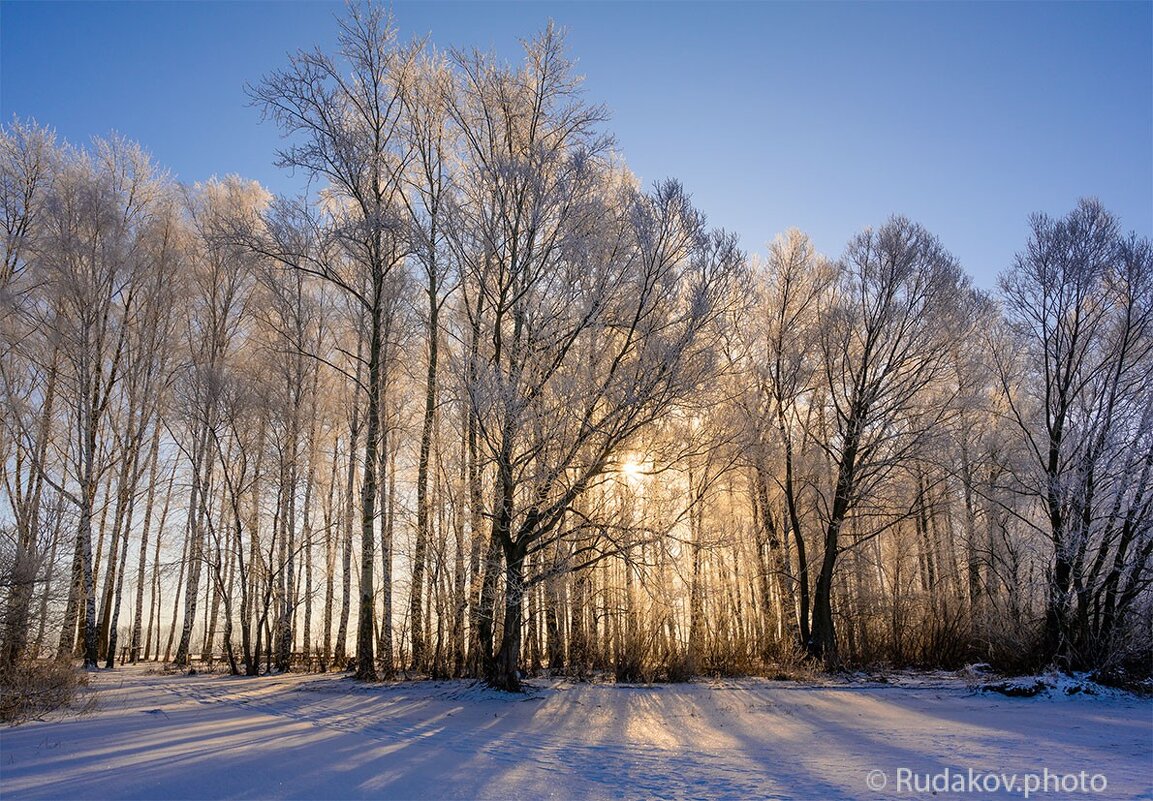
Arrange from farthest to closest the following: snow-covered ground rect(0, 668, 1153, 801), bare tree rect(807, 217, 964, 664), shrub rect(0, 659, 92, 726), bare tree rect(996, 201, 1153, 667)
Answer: bare tree rect(807, 217, 964, 664)
bare tree rect(996, 201, 1153, 667)
shrub rect(0, 659, 92, 726)
snow-covered ground rect(0, 668, 1153, 801)

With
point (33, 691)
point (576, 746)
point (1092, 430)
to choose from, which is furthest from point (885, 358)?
point (33, 691)

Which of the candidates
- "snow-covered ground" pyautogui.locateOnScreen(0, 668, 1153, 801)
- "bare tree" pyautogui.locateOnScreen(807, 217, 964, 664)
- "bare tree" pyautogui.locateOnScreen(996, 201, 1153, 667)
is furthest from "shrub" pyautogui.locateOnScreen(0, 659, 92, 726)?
"bare tree" pyautogui.locateOnScreen(996, 201, 1153, 667)

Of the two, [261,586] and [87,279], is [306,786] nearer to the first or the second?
[261,586]

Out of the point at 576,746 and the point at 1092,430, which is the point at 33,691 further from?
the point at 1092,430

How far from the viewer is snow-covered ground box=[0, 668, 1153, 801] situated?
18.6 feet

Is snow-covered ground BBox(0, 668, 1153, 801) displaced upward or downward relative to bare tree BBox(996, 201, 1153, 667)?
downward

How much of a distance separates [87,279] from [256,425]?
19.1 ft

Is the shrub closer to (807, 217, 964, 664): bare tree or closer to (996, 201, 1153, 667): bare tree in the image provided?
(807, 217, 964, 664): bare tree

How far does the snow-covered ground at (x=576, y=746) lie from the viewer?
5.68 m

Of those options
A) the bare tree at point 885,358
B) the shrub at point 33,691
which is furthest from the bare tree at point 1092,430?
the shrub at point 33,691

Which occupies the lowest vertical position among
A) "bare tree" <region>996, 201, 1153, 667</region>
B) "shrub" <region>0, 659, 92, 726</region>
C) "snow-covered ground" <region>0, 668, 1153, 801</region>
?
"snow-covered ground" <region>0, 668, 1153, 801</region>

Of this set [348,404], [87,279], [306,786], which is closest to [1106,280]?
[306,786]

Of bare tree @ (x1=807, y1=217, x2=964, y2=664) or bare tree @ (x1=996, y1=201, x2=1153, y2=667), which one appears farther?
bare tree @ (x1=807, y1=217, x2=964, y2=664)

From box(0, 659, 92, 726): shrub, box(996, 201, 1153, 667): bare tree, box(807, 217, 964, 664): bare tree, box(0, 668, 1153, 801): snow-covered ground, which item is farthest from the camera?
box(807, 217, 964, 664): bare tree
